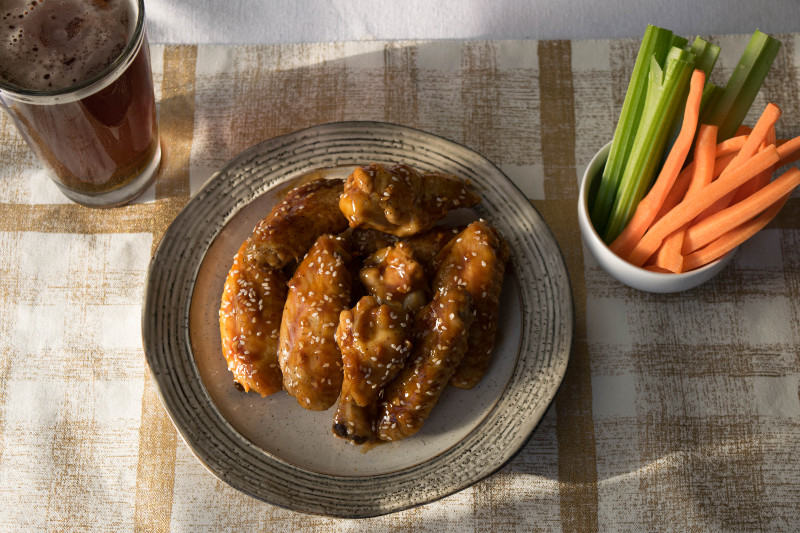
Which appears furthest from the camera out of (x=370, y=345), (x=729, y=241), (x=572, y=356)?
(x=572, y=356)

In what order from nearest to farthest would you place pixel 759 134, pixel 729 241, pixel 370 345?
pixel 370 345 → pixel 759 134 → pixel 729 241

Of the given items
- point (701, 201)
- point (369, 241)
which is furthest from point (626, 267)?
point (369, 241)

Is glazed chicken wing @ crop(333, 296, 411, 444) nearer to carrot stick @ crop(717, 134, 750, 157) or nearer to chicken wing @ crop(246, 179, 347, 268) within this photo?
chicken wing @ crop(246, 179, 347, 268)

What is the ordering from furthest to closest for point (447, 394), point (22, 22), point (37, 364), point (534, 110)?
point (534, 110) < point (37, 364) < point (447, 394) < point (22, 22)

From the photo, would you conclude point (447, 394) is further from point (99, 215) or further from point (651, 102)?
point (99, 215)

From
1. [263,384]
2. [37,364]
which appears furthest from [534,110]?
[37,364]

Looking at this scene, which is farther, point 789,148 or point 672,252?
point 672,252

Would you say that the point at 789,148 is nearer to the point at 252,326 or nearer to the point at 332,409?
the point at 332,409
